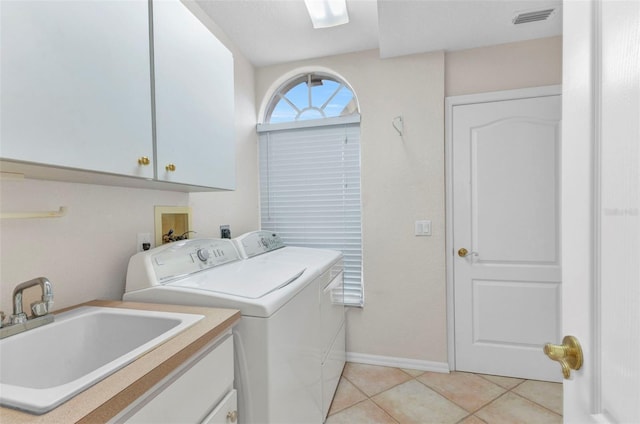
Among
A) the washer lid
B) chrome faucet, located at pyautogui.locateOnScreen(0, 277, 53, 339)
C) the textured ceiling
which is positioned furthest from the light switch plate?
chrome faucet, located at pyautogui.locateOnScreen(0, 277, 53, 339)

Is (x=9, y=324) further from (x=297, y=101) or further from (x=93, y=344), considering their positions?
(x=297, y=101)

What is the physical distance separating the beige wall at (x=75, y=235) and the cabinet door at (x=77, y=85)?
353 millimetres

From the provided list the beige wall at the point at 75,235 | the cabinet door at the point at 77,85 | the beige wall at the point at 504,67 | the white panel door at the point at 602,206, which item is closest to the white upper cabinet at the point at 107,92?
the cabinet door at the point at 77,85

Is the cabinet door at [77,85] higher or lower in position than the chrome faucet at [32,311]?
higher

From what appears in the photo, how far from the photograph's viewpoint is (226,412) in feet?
3.25

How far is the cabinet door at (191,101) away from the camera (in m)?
1.16

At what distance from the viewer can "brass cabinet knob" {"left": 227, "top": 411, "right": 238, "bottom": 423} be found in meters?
1.01

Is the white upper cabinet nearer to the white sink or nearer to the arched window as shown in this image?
the white sink

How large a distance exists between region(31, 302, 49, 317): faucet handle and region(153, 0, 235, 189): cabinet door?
525mm

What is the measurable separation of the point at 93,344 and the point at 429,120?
235cm

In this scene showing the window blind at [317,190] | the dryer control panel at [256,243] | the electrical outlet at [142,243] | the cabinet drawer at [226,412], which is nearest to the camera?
the cabinet drawer at [226,412]

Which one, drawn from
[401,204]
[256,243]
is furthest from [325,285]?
[401,204]

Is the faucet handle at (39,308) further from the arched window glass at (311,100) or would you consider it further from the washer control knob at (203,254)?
the arched window glass at (311,100)

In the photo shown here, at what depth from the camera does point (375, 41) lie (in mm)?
2334
